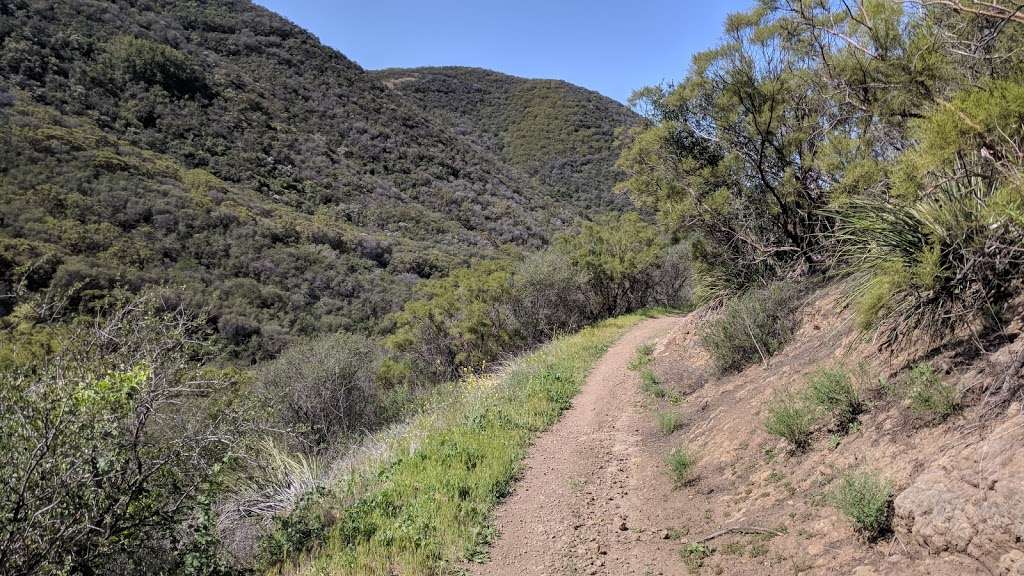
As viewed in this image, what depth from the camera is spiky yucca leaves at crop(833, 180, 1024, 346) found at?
3.20 meters

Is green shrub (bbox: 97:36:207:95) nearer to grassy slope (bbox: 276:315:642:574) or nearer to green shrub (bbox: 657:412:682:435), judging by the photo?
grassy slope (bbox: 276:315:642:574)

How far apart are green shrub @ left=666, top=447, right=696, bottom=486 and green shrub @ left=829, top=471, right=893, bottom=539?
179 cm

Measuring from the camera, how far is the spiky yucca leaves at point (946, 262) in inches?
126

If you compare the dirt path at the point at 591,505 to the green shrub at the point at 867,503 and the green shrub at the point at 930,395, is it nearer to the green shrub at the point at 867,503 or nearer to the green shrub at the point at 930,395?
the green shrub at the point at 867,503

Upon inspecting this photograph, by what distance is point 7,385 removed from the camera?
338 centimetres

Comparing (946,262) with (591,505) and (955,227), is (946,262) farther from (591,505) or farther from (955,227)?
(591,505)

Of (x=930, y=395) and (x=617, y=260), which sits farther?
(x=617, y=260)

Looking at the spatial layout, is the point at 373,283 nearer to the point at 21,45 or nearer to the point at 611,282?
the point at 611,282

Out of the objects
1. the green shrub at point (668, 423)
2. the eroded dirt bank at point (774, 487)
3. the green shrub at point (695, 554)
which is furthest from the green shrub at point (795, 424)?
the green shrub at point (668, 423)

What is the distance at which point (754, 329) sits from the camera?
6684mm

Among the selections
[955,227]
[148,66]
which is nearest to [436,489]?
[955,227]

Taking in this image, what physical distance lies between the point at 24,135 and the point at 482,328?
93.1ft

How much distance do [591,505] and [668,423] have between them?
1.84 m

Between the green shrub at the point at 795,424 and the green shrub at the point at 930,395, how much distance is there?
76 cm
